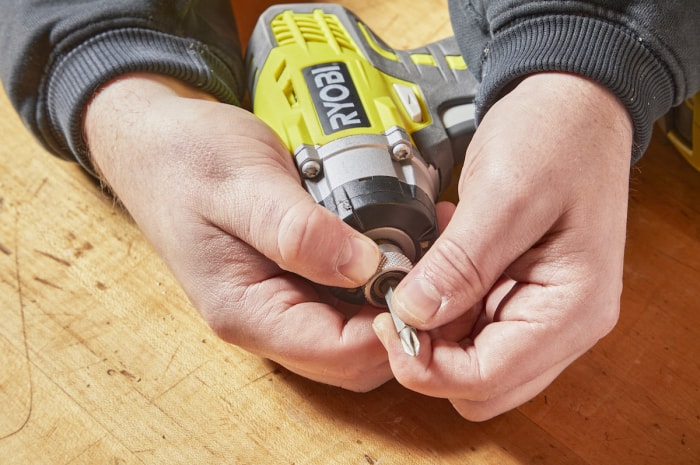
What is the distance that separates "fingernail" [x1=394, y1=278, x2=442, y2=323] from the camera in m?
0.50

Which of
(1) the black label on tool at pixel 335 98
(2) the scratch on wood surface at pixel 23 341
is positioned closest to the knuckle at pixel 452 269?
(1) the black label on tool at pixel 335 98

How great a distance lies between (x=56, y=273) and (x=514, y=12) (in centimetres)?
48

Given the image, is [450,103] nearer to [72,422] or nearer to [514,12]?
[514,12]

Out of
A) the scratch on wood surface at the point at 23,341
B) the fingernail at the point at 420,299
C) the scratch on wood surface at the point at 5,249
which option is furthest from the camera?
the scratch on wood surface at the point at 5,249

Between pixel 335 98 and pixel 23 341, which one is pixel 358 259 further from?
pixel 23 341

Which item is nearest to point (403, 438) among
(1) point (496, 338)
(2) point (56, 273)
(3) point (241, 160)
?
(1) point (496, 338)

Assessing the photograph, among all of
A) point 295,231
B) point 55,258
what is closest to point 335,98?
point 295,231

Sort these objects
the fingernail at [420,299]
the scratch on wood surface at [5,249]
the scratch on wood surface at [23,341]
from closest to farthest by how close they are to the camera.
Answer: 1. the fingernail at [420,299]
2. the scratch on wood surface at [23,341]
3. the scratch on wood surface at [5,249]

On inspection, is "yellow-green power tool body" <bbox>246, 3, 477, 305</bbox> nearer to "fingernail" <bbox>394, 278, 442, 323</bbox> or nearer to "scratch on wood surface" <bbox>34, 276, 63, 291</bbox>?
"fingernail" <bbox>394, 278, 442, 323</bbox>

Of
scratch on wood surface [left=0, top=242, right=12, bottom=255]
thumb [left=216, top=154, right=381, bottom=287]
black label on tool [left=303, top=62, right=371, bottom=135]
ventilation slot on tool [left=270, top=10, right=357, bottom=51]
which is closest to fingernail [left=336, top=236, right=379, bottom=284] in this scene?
thumb [left=216, top=154, right=381, bottom=287]

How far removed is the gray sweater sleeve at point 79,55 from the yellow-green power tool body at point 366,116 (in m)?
0.07

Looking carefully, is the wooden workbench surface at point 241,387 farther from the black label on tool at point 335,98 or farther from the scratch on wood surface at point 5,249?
the black label on tool at point 335,98

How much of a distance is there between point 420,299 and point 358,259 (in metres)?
0.05

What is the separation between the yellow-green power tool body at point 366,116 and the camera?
557 millimetres
